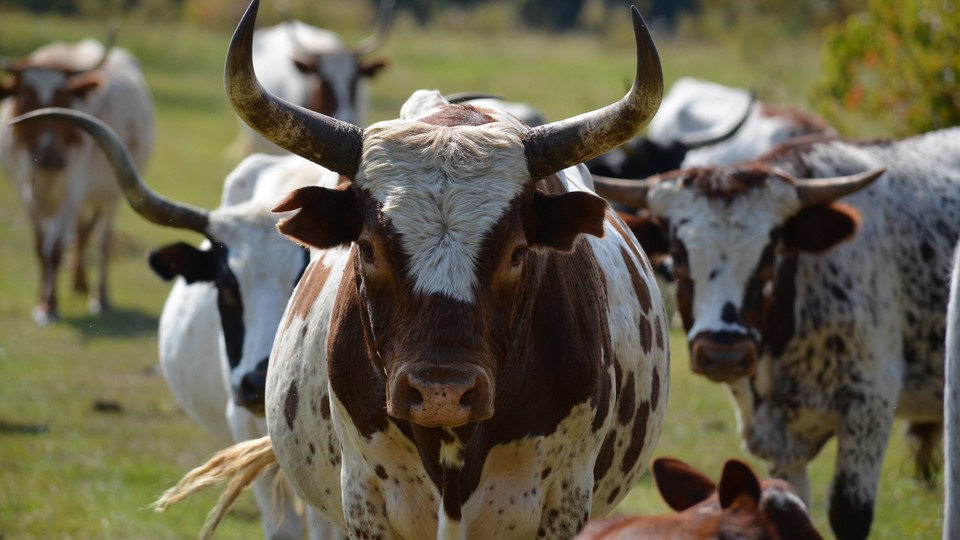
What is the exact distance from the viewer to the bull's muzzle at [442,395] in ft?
11.5

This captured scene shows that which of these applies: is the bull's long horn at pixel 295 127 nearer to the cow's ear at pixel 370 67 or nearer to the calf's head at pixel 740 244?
the calf's head at pixel 740 244

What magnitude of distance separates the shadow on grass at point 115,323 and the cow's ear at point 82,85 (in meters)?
2.13

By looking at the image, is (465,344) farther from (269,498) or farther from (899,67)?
(899,67)

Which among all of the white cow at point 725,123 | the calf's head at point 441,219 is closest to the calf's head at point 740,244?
the calf's head at point 441,219

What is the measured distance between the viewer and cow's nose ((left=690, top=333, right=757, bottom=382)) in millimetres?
5906

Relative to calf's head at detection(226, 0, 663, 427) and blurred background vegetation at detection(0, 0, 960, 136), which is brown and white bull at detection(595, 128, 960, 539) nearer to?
calf's head at detection(226, 0, 663, 427)

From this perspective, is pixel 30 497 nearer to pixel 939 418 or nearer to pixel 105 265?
pixel 939 418

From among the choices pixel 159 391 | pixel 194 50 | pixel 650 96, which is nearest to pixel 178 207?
pixel 650 96

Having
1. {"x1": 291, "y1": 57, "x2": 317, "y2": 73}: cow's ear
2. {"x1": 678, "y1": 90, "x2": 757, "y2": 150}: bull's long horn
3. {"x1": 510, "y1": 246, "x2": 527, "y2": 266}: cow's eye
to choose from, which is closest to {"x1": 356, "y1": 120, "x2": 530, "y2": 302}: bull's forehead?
{"x1": 510, "y1": 246, "x2": 527, "y2": 266}: cow's eye

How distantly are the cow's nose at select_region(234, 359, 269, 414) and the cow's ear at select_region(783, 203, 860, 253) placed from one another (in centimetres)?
232

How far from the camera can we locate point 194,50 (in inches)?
1390

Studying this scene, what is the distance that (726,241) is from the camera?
20.1 ft

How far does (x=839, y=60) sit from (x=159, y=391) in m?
6.25

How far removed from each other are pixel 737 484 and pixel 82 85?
1201 cm
